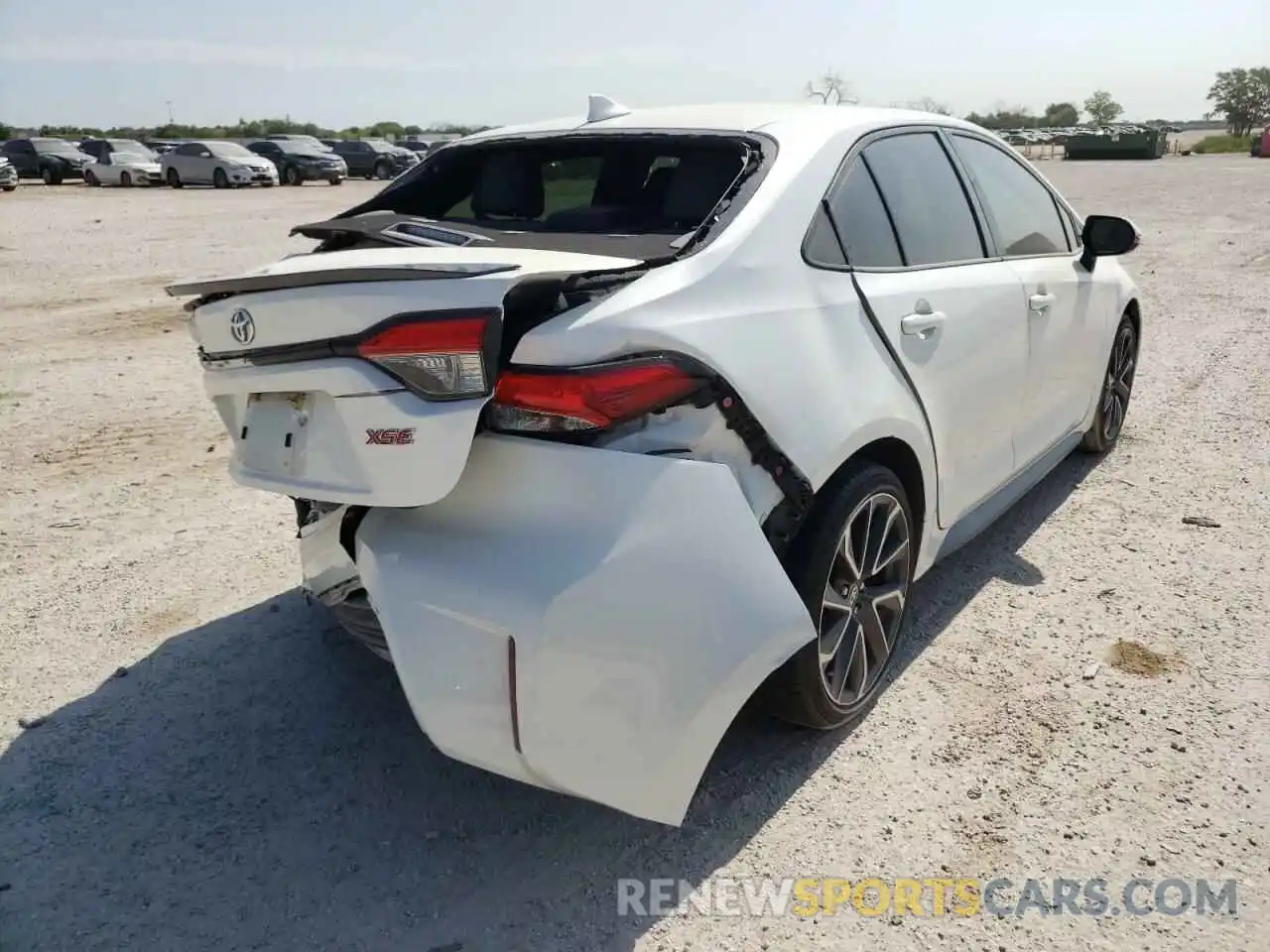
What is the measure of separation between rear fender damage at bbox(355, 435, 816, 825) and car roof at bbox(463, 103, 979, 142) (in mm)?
1352

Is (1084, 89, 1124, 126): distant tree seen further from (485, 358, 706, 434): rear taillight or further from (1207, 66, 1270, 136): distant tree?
(485, 358, 706, 434): rear taillight

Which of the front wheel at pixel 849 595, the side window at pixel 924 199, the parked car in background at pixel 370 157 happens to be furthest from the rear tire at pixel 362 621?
the parked car in background at pixel 370 157

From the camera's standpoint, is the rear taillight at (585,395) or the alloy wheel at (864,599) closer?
the rear taillight at (585,395)

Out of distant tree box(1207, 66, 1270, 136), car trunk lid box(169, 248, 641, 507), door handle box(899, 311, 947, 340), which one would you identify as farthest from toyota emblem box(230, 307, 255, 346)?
distant tree box(1207, 66, 1270, 136)

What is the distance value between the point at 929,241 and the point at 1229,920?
2.10 metres

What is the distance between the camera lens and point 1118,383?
542cm

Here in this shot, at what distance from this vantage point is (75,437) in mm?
5801

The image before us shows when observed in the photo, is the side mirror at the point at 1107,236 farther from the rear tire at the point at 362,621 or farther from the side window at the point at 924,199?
the rear tire at the point at 362,621

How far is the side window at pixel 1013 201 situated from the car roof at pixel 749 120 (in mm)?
270

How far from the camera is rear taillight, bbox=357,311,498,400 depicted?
7.04 feet

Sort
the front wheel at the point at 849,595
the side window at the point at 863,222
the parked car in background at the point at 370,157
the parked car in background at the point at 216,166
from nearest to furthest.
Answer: the front wheel at the point at 849,595, the side window at the point at 863,222, the parked car in background at the point at 216,166, the parked car in background at the point at 370,157

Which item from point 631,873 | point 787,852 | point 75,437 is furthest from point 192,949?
point 75,437

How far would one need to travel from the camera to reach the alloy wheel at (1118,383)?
521cm

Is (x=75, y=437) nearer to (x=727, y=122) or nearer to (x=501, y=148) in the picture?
(x=501, y=148)
